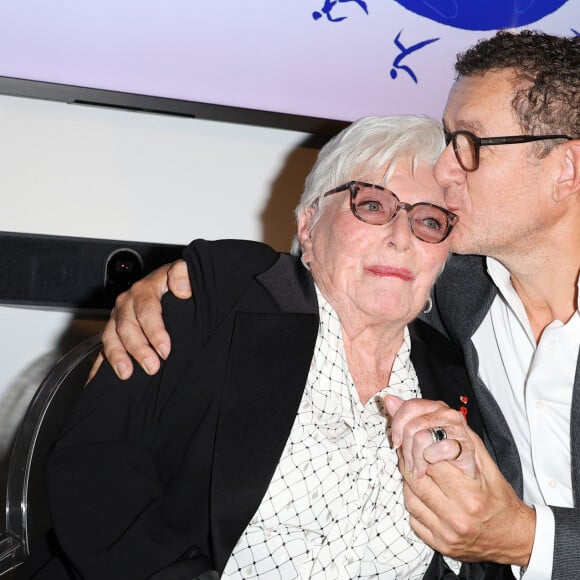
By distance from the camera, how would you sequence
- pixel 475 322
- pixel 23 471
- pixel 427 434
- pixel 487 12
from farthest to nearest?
pixel 487 12
pixel 475 322
pixel 23 471
pixel 427 434

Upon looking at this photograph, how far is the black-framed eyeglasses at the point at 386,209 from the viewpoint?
1.80 metres

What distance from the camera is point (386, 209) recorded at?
180cm

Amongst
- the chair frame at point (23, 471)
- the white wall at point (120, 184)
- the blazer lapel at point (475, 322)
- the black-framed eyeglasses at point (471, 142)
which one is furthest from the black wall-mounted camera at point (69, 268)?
the black-framed eyeglasses at point (471, 142)

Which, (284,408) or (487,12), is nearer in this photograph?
(284,408)

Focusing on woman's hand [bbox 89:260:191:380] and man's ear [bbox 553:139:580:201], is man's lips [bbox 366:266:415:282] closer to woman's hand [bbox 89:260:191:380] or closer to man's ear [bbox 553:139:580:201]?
woman's hand [bbox 89:260:191:380]

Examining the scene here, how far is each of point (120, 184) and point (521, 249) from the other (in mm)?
1155

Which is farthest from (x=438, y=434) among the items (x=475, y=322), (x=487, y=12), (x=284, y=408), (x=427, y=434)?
(x=487, y=12)

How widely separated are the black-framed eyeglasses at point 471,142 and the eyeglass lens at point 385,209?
8.5 inches

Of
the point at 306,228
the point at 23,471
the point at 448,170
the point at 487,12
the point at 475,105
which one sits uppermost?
the point at 487,12

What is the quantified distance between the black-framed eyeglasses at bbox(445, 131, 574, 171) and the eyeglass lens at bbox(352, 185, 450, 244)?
21 centimetres

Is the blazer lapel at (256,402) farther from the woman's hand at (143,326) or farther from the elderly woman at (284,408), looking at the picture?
the woman's hand at (143,326)

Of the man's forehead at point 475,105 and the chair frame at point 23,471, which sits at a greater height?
the man's forehead at point 475,105

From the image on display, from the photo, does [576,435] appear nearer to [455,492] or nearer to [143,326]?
[455,492]

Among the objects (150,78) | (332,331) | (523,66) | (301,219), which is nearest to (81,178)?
(150,78)
